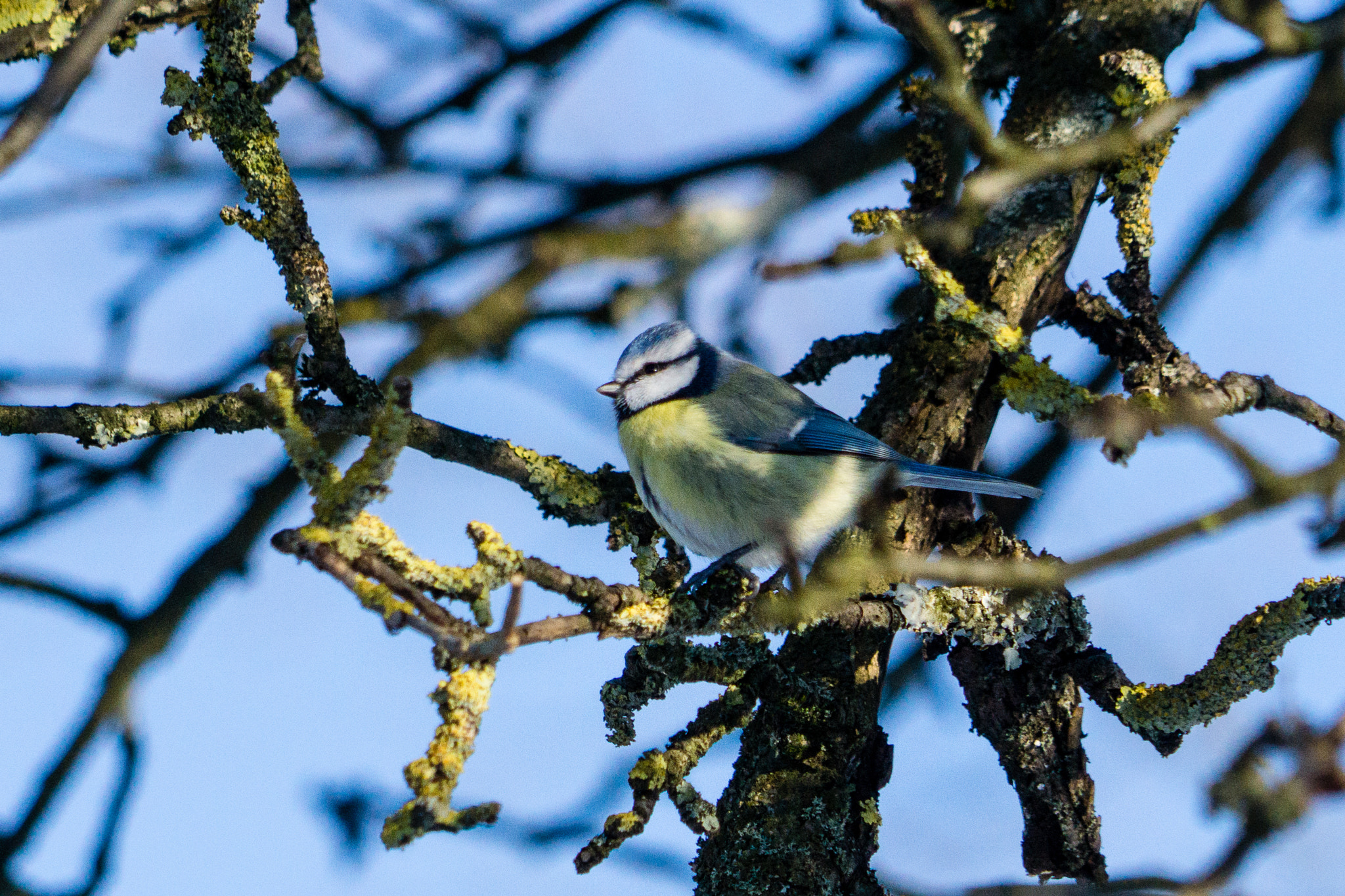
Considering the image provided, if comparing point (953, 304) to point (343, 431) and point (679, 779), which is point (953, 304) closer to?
point (679, 779)

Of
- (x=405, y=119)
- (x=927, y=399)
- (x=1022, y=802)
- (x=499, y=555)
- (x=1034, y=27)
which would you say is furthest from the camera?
(x=405, y=119)

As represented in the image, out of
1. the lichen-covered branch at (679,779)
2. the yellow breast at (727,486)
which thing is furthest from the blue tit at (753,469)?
the lichen-covered branch at (679,779)

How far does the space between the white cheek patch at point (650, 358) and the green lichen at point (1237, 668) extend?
1.69 metres

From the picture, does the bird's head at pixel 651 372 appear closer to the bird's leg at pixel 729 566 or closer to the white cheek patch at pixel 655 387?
the white cheek patch at pixel 655 387

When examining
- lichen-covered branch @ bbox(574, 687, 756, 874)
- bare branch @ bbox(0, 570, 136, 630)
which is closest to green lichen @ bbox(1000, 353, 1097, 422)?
lichen-covered branch @ bbox(574, 687, 756, 874)

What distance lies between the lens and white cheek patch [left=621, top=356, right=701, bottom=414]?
324cm

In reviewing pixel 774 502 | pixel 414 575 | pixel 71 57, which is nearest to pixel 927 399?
pixel 774 502

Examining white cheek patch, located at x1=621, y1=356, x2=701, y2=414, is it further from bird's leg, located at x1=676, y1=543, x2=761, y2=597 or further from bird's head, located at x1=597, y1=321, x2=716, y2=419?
bird's leg, located at x1=676, y1=543, x2=761, y2=597

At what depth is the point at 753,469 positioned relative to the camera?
286 cm

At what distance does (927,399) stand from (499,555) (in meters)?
1.52

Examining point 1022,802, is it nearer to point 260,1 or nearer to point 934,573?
point 934,573

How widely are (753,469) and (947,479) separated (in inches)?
21.0

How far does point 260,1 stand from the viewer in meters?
2.13

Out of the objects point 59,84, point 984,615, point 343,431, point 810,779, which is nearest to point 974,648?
point 984,615
